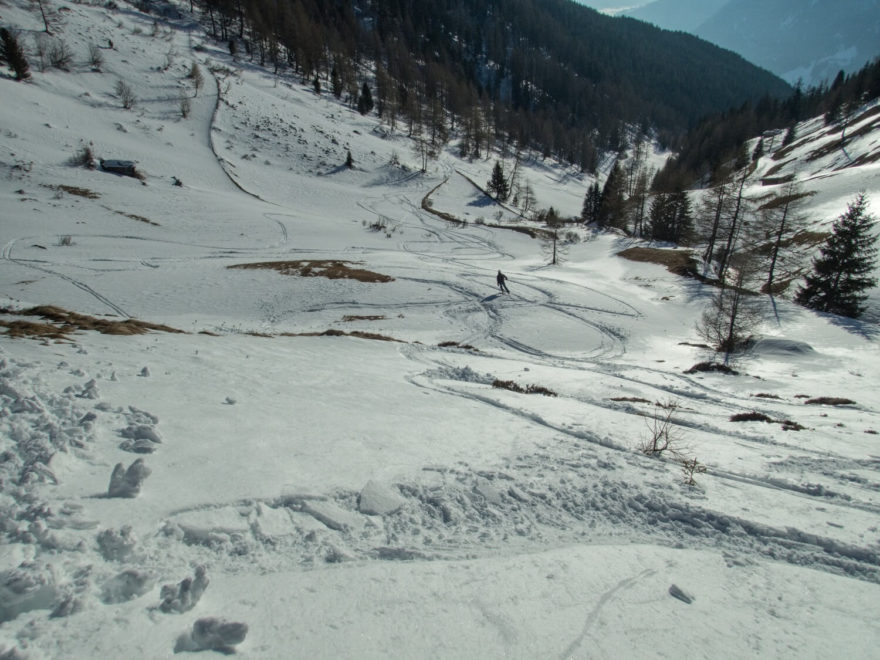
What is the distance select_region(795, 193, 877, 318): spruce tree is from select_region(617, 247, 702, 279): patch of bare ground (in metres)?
8.76

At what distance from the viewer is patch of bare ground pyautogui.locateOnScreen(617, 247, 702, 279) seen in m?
39.4

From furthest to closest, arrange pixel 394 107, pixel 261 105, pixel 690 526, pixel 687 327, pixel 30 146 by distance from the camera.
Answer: pixel 394 107, pixel 261 105, pixel 30 146, pixel 687 327, pixel 690 526

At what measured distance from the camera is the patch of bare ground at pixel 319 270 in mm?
27625

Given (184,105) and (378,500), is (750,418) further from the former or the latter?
(184,105)

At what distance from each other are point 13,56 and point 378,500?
79.6m

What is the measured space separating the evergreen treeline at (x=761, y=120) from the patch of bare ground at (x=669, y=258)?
46105mm

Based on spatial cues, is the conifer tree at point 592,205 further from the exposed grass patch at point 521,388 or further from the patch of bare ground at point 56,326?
the patch of bare ground at point 56,326

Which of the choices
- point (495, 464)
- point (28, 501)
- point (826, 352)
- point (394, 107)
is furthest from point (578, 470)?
point (394, 107)

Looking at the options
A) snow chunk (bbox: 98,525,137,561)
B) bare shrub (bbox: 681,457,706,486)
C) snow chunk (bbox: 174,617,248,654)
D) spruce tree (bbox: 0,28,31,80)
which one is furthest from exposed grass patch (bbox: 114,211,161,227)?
bare shrub (bbox: 681,457,706,486)

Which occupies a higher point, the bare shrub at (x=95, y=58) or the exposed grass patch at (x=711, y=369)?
the bare shrub at (x=95, y=58)

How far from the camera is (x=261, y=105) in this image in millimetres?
70562

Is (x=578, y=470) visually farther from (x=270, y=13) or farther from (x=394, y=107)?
(x=270, y=13)

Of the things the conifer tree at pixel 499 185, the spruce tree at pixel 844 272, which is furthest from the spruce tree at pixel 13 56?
the spruce tree at pixel 844 272

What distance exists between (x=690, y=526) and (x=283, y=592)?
449 centimetres
